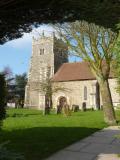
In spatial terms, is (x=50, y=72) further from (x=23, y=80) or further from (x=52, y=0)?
(x=52, y=0)

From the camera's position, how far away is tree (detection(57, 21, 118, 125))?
61.6 ft

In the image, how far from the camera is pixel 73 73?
211 feet

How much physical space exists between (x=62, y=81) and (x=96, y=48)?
4469 centimetres

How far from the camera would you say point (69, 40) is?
1958 centimetres

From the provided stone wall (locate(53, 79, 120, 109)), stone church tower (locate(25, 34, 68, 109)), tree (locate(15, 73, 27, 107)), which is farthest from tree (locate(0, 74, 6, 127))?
tree (locate(15, 73, 27, 107))

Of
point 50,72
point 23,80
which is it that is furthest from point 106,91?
point 23,80

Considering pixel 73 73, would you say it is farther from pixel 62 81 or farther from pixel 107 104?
pixel 107 104

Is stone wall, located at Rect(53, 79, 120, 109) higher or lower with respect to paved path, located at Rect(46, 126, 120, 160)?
higher

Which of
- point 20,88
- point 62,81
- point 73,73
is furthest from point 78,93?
point 20,88

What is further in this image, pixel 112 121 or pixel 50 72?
pixel 50 72

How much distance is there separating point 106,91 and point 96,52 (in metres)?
2.34

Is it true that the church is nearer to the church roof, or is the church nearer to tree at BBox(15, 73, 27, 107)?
the church roof

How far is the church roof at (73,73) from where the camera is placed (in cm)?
6228

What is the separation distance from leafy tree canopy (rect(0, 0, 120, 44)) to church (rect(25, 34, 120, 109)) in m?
46.4
